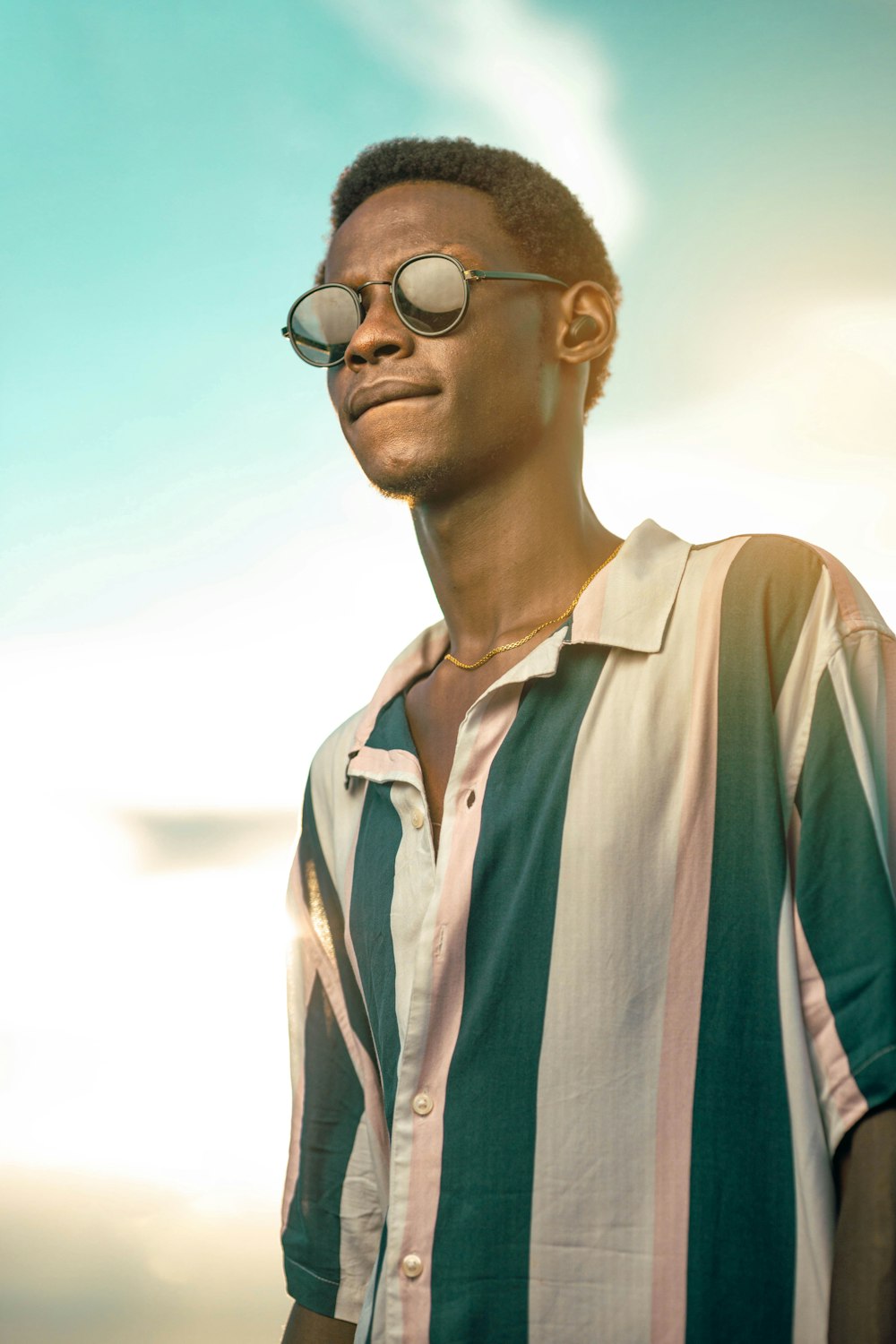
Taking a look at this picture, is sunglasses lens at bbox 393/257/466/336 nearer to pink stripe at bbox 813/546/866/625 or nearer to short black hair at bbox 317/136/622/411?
short black hair at bbox 317/136/622/411

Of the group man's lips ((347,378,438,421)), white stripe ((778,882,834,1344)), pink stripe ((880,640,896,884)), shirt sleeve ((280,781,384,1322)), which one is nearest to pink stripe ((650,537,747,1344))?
white stripe ((778,882,834,1344))

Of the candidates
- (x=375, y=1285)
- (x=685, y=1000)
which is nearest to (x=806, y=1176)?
(x=685, y=1000)

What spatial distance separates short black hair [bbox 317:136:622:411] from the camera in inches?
81.6

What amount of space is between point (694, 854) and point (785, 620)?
0.34 meters

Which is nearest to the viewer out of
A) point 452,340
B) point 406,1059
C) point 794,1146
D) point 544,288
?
point 794,1146

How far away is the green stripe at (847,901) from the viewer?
1.27 metres

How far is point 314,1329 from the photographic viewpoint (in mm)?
1902

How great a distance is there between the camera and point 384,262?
1.99 meters

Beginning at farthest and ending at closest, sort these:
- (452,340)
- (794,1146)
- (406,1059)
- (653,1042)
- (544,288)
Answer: (544,288)
(452,340)
(406,1059)
(653,1042)
(794,1146)

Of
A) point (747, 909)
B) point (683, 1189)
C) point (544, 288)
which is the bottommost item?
point (683, 1189)

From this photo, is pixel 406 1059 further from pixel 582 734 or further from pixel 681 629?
pixel 681 629

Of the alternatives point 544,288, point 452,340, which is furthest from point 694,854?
point 544,288

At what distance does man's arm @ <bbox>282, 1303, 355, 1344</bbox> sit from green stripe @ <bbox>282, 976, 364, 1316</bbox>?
17 mm

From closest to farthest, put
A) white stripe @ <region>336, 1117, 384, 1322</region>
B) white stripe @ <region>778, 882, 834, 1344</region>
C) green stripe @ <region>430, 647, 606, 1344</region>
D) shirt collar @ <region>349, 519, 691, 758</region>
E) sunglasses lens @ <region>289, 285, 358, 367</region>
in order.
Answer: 1. white stripe @ <region>778, 882, 834, 1344</region>
2. green stripe @ <region>430, 647, 606, 1344</region>
3. shirt collar @ <region>349, 519, 691, 758</region>
4. white stripe @ <region>336, 1117, 384, 1322</region>
5. sunglasses lens @ <region>289, 285, 358, 367</region>
